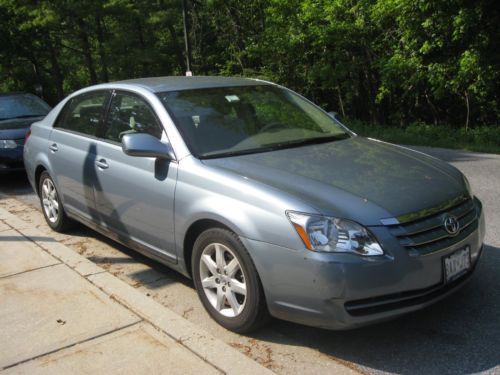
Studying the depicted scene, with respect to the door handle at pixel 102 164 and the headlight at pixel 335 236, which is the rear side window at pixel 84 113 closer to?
the door handle at pixel 102 164

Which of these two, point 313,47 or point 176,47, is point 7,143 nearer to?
point 313,47

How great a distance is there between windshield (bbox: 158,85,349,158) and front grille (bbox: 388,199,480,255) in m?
1.30

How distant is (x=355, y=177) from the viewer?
371cm

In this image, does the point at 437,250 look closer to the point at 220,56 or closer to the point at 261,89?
the point at 261,89

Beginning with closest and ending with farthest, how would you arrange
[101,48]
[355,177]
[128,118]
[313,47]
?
[355,177] → [128,118] → [313,47] → [101,48]

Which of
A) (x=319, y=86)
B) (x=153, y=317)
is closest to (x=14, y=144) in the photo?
(x=153, y=317)

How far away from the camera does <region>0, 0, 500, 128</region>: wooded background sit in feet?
43.4

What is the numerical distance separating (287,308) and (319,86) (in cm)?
1727

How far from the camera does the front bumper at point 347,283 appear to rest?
3.16 metres

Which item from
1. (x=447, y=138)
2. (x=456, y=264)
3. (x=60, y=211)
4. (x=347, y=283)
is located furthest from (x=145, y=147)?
(x=447, y=138)

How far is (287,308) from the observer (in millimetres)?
3371

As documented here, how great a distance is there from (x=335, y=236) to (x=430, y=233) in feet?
1.95

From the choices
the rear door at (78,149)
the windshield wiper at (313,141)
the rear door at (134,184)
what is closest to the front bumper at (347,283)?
the rear door at (134,184)

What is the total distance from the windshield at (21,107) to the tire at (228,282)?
24.8 ft
